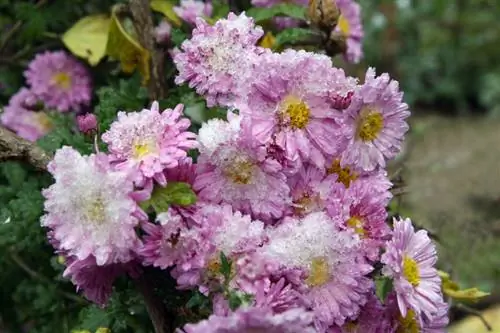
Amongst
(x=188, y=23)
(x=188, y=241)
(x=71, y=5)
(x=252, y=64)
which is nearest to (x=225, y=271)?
(x=188, y=241)

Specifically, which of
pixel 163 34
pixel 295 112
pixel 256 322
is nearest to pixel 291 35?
pixel 163 34

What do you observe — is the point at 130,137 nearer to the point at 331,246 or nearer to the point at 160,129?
the point at 160,129

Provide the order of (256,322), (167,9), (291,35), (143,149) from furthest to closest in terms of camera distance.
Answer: (167,9), (291,35), (143,149), (256,322)

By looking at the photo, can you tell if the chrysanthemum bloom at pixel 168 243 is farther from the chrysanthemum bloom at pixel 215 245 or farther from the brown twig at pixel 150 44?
the brown twig at pixel 150 44

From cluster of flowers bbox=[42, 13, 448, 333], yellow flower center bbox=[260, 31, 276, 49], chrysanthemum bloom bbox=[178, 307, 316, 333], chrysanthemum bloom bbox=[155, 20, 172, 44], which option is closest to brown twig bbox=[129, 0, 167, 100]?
chrysanthemum bloom bbox=[155, 20, 172, 44]

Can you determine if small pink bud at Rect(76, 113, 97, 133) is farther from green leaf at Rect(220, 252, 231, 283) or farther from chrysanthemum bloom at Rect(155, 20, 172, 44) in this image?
chrysanthemum bloom at Rect(155, 20, 172, 44)

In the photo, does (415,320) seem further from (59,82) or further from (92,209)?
(59,82)
